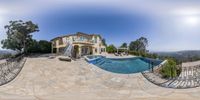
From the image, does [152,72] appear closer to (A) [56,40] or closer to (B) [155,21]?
(B) [155,21]

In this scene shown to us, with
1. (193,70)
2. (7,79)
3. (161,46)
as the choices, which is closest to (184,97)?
(193,70)

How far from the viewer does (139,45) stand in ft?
12.5

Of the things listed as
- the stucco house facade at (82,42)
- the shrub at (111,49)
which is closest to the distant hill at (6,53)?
the stucco house facade at (82,42)

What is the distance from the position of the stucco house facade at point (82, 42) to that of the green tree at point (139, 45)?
1.33 ft

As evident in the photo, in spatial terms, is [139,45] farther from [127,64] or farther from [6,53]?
[6,53]

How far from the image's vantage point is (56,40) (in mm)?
3869

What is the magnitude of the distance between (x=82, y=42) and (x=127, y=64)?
85 centimetres

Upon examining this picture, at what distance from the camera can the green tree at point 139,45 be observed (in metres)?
3.75

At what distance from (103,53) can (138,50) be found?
516 mm

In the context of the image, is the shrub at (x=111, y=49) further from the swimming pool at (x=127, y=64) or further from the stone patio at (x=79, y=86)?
the stone patio at (x=79, y=86)

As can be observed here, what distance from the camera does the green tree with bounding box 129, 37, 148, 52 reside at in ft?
12.3

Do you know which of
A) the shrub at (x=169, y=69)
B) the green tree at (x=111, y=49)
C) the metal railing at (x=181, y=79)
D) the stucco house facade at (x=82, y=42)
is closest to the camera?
the green tree at (x=111, y=49)

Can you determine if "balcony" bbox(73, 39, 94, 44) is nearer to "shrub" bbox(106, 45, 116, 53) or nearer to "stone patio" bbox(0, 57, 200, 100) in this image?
"shrub" bbox(106, 45, 116, 53)

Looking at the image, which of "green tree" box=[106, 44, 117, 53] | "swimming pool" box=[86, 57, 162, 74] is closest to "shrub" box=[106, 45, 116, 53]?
"green tree" box=[106, 44, 117, 53]
